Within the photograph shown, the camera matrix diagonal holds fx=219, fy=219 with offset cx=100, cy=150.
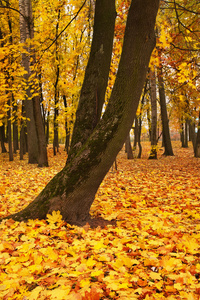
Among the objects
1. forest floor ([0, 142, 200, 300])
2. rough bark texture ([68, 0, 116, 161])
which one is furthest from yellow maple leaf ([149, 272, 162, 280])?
rough bark texture ([68, 0, 116, 161])

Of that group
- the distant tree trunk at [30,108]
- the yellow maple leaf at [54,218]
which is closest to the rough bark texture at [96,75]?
the yellow maple leaf at [54,218]

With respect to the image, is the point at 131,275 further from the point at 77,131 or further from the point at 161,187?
the point at 161,187

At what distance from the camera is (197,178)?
6668 millimetres

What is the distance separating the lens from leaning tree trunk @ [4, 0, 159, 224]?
9.96 feet

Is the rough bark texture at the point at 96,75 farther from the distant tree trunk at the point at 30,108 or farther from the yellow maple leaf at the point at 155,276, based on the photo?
the distant tree trunk at the point at 30,108

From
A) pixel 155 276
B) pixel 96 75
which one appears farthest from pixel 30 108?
pixel 155 276

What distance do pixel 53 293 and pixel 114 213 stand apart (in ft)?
7.17

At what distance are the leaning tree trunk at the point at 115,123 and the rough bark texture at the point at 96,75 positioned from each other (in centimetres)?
58

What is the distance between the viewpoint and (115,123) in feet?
10.2

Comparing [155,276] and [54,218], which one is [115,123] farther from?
[155,276]

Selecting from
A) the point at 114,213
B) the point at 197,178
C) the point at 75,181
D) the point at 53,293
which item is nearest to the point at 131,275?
the point at 53,293

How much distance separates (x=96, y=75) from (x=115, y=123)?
3.84 feet

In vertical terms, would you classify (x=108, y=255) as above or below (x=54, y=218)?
below

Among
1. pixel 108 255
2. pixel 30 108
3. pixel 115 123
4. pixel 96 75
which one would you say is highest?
pixel 30 108
